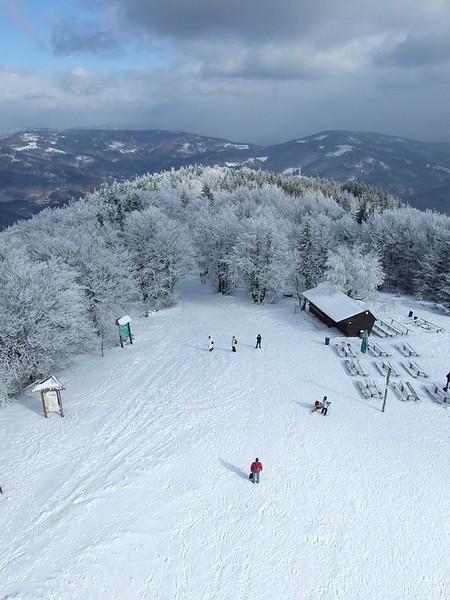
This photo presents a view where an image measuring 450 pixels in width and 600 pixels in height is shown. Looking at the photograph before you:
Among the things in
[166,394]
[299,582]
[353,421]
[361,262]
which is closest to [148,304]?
[166,394]

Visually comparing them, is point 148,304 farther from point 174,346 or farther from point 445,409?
point 445,409

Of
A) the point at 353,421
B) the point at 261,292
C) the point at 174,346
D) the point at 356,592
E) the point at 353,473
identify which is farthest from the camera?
the point at 261,292

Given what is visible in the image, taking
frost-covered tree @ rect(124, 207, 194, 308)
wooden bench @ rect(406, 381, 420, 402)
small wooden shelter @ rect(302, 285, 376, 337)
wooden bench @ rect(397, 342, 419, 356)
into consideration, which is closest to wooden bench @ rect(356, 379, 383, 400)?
wooden bench @ rect(406, 381, 420, 402)

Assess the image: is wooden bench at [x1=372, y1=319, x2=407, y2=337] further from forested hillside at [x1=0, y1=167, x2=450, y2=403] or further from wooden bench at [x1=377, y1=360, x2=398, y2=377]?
forested hillside at [x1=0, y1=167, x2=450, y2=403]

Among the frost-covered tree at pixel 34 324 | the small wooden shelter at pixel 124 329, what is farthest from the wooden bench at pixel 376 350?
the frost-covered tree at pixel 34 324

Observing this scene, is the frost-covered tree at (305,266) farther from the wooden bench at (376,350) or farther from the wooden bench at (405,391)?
the wooden bench at (405,391)

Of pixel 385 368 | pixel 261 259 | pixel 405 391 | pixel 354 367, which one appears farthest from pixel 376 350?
pixel 261 259
